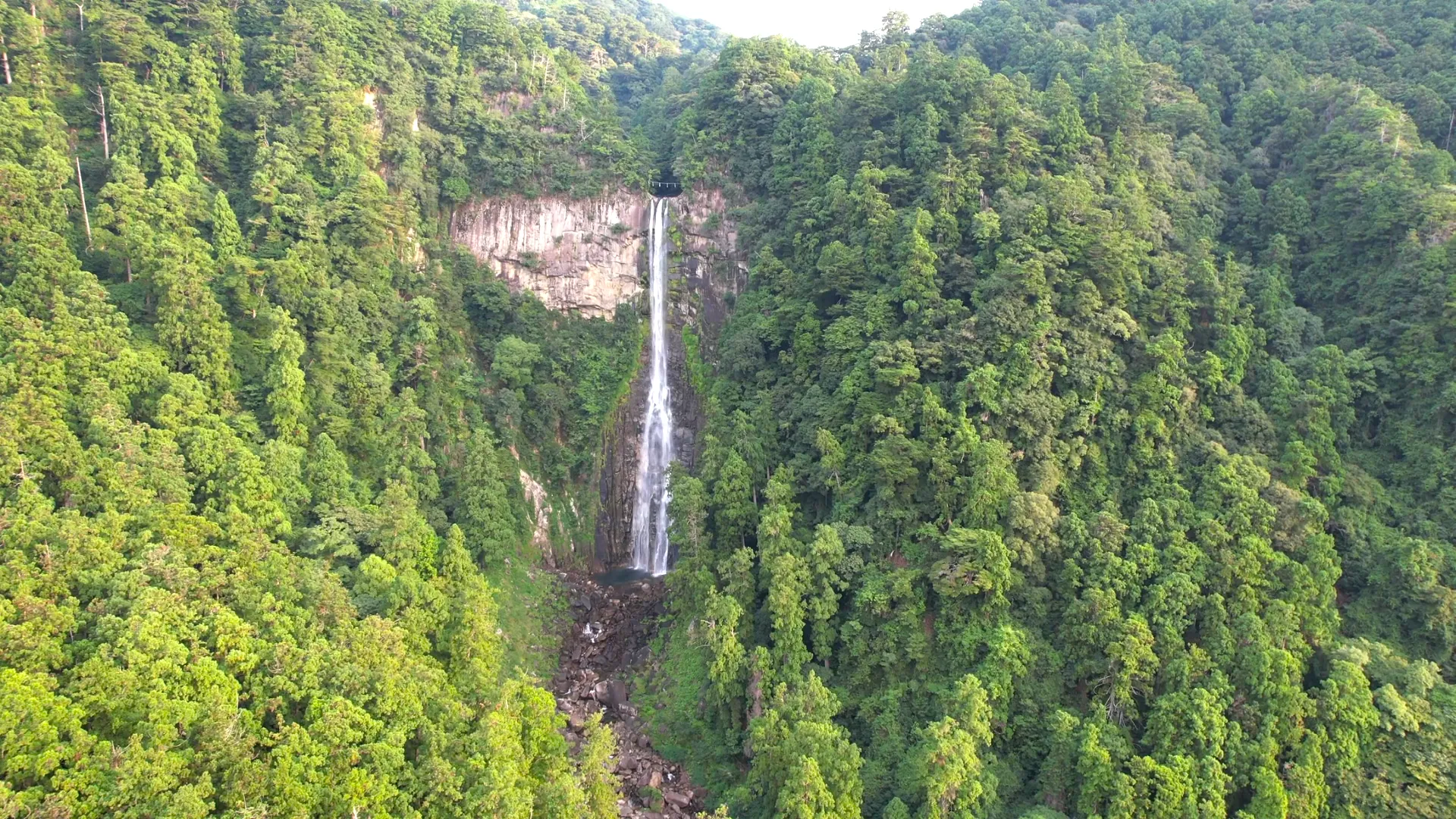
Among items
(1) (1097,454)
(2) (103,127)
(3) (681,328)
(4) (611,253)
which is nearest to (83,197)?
(2) (103,127)

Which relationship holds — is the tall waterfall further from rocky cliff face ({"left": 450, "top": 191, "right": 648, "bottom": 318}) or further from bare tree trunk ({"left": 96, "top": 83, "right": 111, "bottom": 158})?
bare tree trunk ({"left": 96, "top": 83, "right": 111, "bottom": 158})

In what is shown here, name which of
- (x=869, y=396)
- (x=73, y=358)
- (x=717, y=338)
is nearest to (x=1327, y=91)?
(x=869, y=396)

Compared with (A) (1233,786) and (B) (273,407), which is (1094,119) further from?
(B) (273,407)

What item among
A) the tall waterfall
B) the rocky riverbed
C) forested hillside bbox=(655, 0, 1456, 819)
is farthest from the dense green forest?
the tall waterfall

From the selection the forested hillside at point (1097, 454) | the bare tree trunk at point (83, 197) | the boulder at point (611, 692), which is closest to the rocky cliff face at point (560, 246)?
the forested hillside at point (1097, 454)

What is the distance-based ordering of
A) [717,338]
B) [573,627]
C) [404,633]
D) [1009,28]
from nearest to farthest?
[404,633] < [573,627] < [717,338] < [1009,28]

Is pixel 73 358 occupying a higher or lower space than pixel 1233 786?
higher

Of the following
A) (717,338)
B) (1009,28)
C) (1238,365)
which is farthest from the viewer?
(1009,28)

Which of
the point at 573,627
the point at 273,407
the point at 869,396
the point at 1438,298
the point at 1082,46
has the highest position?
the point at 1082,46
